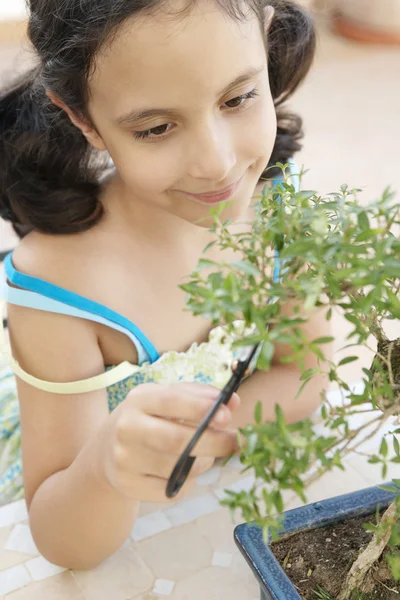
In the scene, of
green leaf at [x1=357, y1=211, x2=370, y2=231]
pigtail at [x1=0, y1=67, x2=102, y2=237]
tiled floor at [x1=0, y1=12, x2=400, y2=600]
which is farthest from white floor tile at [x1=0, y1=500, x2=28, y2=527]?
green leaf at [x1=357, y1=211, x2=370, y2=231]

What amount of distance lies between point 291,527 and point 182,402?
21 centimetres

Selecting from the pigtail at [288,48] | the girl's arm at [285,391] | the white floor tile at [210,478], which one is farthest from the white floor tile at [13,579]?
the pigtail at [288,48]

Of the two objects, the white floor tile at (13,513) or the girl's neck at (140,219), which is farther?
the girl's neck at (140,219)

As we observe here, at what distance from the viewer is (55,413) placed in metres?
1.06

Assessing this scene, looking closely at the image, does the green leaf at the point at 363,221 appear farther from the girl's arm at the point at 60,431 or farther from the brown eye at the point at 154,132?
the girl's arm at the point at 60,431

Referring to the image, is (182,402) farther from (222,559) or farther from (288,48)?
(288,48)

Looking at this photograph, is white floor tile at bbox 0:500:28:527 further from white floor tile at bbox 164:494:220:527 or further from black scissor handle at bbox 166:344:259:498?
black scissor handle at bbox 166:344:259:498

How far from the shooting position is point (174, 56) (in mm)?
825

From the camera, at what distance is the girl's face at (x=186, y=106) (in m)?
0.83

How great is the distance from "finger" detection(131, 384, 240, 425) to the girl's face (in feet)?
0.67

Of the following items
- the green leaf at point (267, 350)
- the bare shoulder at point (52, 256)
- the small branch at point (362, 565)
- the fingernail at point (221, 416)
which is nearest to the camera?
the green leaf at point (267, 350)

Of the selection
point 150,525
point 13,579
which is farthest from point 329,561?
point 13,579

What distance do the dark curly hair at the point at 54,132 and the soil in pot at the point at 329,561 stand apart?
53 cm

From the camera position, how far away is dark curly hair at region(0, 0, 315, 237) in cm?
98
